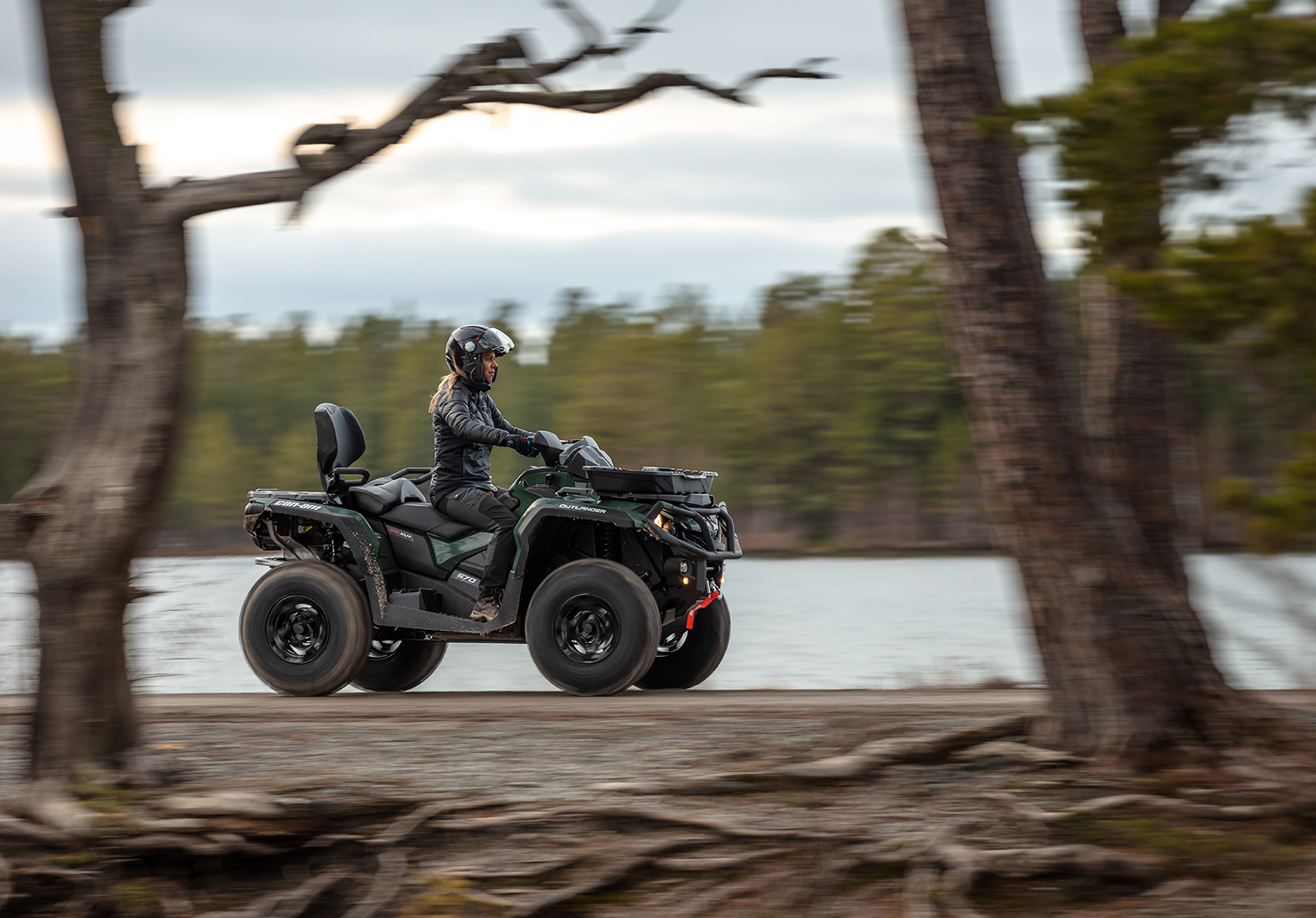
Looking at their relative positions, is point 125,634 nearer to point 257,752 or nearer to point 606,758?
point 257,752

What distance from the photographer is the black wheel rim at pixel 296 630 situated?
10.3m

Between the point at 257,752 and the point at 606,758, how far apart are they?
1752mm

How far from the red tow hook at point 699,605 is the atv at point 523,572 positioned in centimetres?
2

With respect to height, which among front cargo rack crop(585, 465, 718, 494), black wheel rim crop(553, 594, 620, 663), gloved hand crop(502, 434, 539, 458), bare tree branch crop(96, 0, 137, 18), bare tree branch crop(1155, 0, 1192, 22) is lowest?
black wheel rim crop(553, 594, 620, 663)

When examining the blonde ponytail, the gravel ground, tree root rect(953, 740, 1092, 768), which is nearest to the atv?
the blonde ponytail

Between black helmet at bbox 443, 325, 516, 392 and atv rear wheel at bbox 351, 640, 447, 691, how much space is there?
233cm

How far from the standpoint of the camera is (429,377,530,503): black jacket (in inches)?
391

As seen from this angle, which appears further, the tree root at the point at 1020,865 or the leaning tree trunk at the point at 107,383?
the leaning tree trunk at the point at 107,383

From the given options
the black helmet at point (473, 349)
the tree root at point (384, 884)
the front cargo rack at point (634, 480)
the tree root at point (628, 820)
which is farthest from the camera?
the black helmet at point (473, 349)

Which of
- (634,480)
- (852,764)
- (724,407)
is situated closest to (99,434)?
(852,764)

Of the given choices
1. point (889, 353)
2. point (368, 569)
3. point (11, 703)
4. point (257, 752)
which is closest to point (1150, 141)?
point (257, 752)

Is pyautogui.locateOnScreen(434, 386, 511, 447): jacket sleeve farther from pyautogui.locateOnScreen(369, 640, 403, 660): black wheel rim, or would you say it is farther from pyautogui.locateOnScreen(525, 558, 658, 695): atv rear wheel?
pyautogui.locateOnScreen(369, 640, 403, 660): black wheel rim

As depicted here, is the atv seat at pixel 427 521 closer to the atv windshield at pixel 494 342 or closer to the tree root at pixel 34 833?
the atv windshield at pixel 494 342

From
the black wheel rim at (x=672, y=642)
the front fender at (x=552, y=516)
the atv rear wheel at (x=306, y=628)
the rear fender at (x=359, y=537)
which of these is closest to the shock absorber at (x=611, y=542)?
the front fender at (x=552, y=516)
